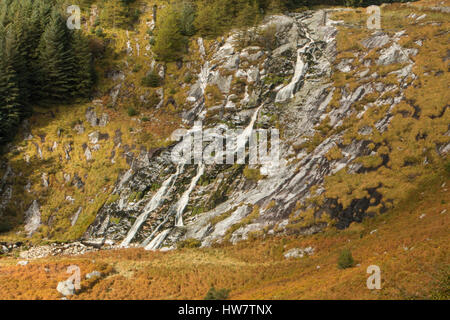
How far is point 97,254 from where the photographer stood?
32.5m

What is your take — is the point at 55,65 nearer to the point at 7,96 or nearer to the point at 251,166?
the point at 7,96

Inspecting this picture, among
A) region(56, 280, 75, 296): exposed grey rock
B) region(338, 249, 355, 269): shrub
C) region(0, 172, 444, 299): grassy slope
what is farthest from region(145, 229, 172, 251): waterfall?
region(338, 249, 355, 269): shrub

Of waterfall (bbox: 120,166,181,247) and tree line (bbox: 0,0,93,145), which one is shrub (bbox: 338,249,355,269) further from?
tree line (bbox: 0,0,93,145)

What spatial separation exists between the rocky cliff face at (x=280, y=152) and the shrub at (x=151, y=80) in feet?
7.99

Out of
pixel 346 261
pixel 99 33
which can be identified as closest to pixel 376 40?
pixel 346 261

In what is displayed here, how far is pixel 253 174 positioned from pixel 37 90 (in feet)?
116

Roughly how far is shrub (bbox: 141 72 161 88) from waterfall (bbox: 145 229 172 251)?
974 inches

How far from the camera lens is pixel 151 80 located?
49438 mm

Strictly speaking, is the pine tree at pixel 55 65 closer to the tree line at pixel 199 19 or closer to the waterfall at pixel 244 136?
the tree line at pixel 199 19

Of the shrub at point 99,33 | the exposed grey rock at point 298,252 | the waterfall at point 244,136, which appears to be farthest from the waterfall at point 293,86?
the shrub at point 99,33

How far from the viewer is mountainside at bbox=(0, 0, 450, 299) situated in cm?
2495

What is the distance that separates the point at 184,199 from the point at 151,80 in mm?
21917

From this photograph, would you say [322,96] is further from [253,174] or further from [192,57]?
[192,57]

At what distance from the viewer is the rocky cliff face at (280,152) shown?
30.7 m
